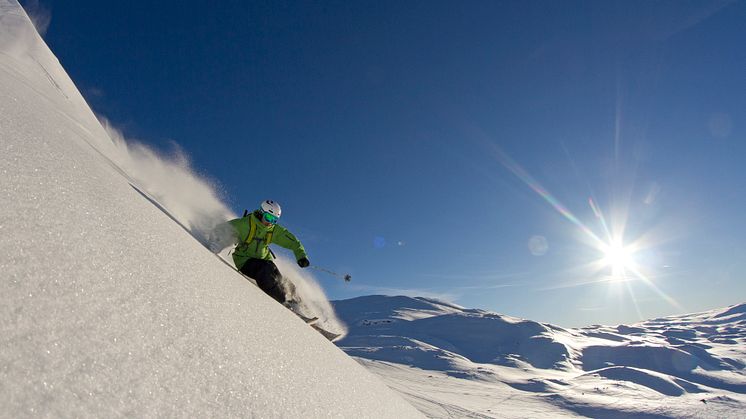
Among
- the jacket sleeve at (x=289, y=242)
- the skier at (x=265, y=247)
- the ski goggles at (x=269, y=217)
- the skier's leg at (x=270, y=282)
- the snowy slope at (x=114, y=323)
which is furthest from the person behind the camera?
the jacket sleeve at (x=289, y=242)

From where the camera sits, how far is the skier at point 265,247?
6.06m

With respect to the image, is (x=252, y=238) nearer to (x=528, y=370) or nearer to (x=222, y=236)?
(x=222, y=236)

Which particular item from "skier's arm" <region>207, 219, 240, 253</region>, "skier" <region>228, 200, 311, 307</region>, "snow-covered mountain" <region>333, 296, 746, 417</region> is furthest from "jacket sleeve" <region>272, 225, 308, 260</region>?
"snow-covered mountain" <region>333, 296, 746, 417</region>

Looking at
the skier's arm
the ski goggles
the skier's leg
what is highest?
the ski goggles

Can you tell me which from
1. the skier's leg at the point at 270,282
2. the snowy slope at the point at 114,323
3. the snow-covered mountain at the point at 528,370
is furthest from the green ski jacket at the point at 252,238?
the snow-covered mountain at the point at 528,370

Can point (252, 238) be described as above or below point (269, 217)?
below

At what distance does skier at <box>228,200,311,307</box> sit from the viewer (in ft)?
19.9

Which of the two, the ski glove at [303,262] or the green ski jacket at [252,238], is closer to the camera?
the green ski jacket at [252,238]

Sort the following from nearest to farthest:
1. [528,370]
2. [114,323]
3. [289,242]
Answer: [114,323]
[289,242]
[528,370]

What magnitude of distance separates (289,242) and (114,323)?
642cm

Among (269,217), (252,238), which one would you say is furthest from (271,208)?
(252,238)

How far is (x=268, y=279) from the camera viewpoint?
6.01m

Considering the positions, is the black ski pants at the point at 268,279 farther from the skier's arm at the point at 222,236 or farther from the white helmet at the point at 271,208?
the white helmet at the point at 271,208

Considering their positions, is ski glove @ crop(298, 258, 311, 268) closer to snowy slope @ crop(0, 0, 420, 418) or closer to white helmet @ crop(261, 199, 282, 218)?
white helmet @ crop(261, 199, 282, 218)
